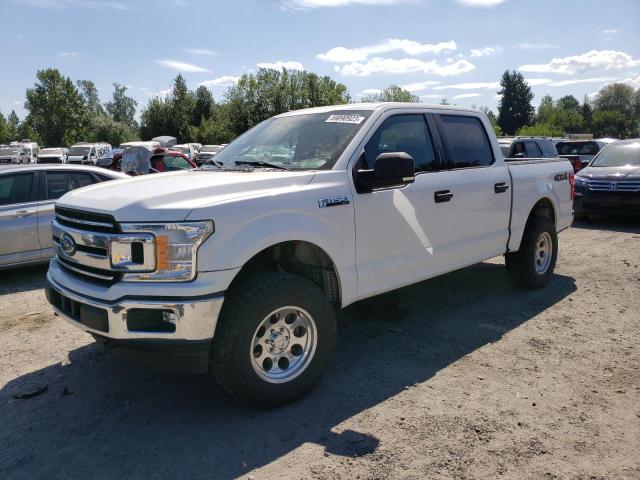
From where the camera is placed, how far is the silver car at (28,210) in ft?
22.8

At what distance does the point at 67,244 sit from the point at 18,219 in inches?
166

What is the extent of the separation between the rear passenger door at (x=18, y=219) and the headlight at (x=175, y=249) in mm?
4947

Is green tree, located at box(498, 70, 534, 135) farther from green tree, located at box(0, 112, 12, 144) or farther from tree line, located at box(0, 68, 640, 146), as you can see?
green tree, located at box(0, 112, 12, 144)

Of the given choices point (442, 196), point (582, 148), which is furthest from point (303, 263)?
point (582, 148)

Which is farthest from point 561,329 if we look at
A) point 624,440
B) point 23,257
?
point 23,257

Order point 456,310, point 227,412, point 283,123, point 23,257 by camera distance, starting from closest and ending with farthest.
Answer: point 227,412 → point 283,123 → point 456,310 → point 23,257

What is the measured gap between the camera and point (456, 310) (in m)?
5.43

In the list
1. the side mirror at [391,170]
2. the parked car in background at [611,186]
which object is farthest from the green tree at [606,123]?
the side mirror at [391,170]

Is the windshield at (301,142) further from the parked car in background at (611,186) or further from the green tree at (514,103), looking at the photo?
the green tree at (514,103)

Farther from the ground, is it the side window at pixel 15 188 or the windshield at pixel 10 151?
the windshield at pixel 10 151

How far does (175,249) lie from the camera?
9.80 ft

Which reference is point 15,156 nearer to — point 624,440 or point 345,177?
point 345,177

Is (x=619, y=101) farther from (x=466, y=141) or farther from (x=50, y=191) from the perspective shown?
(x=50, y=191)

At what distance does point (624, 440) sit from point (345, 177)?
2.36 m
